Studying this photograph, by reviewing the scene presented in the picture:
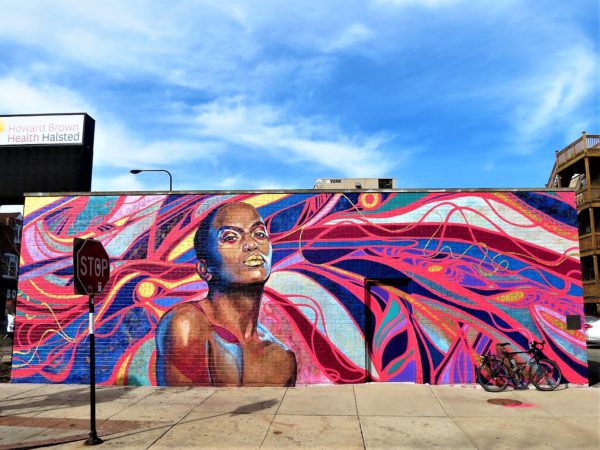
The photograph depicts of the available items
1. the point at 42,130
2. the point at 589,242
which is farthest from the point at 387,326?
the point at 589,242

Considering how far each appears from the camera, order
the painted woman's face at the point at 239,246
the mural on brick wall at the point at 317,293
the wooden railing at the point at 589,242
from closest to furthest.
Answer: the mural on brick wall at the point at 317,293 → the painted woman's face at the point at 239,246 → the wooden railing at the point at 589,242

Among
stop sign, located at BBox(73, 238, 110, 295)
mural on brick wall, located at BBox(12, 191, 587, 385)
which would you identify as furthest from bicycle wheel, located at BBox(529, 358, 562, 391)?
stop sign, located at BBox(73, 238, 110, 295)

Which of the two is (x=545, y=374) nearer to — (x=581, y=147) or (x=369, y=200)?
(x=369, y=200)

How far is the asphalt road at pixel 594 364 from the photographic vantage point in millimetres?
10797

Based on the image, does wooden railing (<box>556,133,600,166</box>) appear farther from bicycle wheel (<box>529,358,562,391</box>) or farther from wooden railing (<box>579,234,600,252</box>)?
bicycle wheel (<box>529,358,562,391</box>)

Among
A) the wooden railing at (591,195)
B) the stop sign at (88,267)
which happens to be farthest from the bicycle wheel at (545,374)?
the wooden railing at (591,195)

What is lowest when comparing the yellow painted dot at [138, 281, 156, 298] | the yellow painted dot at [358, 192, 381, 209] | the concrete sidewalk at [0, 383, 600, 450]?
the concrete sidewalk at [0, 383, 600, 450]

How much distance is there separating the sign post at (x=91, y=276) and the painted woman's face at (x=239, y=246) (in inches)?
129

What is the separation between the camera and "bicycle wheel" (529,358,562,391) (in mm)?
9688

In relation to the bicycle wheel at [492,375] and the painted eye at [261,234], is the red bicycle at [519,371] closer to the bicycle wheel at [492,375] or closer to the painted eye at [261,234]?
the bicycle wheel at [492,375]

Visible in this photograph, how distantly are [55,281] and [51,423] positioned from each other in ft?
13.4

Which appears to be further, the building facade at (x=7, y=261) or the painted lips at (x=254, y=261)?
the building facade at (x=7, y=261)

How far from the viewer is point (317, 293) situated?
10.3m

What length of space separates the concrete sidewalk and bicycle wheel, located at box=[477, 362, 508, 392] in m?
0.22
